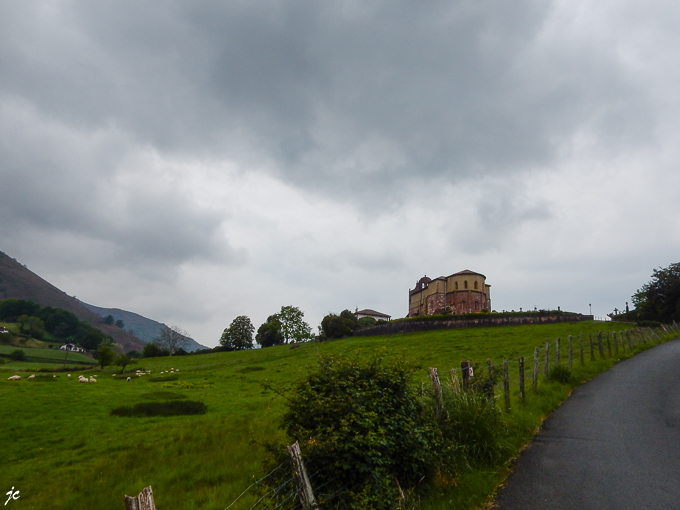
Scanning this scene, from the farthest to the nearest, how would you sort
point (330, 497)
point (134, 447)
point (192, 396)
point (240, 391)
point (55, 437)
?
point (240, 391), point (192, 396), point (55, 437), point (134, 447), point (330, 497)

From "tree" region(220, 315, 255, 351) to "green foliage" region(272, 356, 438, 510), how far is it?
94.3m

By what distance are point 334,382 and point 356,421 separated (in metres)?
0.77

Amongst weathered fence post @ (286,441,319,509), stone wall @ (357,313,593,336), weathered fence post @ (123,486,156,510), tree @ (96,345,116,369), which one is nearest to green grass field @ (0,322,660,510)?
weathered fence post @ (286,441,319,509)

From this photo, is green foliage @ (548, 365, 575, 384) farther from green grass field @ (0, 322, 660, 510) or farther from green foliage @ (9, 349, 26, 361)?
green foliage @ (9, 349, 26, 361)

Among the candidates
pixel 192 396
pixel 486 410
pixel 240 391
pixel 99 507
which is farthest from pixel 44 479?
pixel 240 391

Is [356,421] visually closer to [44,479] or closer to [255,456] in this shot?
[255,456]

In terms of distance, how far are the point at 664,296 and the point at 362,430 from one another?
206 ft

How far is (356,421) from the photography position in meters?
6.08

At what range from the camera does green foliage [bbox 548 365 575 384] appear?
17.3 metres

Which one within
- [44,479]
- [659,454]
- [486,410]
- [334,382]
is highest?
[334,382]

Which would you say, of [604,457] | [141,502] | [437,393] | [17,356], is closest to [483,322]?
[604,457]

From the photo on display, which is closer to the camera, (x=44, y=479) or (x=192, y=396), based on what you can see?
(x=44, y=479)

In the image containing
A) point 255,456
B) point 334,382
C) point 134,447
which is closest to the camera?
point 334,382

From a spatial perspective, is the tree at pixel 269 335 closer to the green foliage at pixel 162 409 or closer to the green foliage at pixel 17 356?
the green foliage at pixel 17 356
